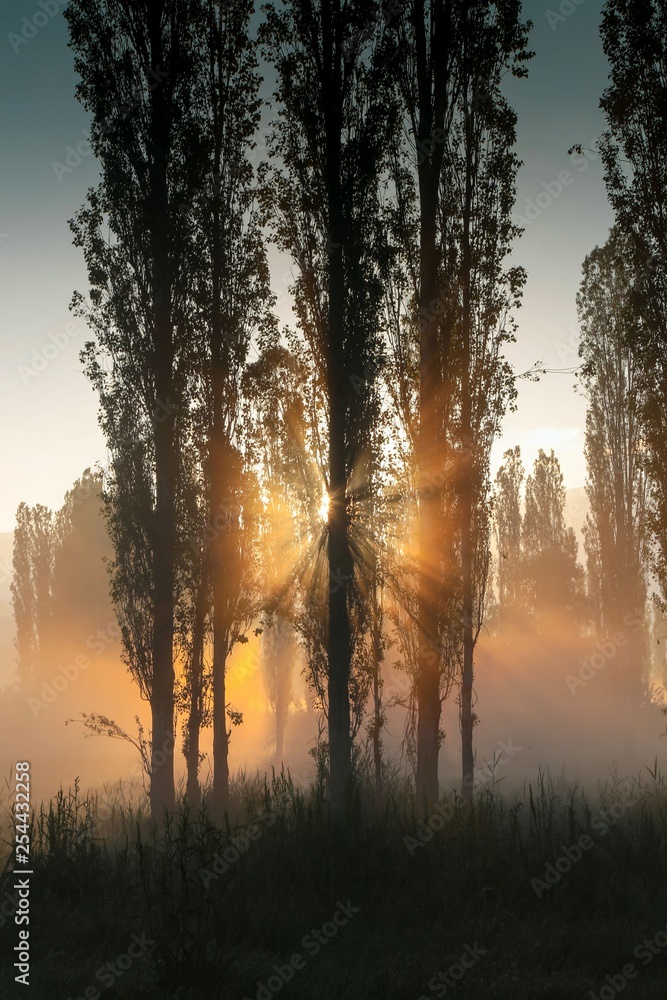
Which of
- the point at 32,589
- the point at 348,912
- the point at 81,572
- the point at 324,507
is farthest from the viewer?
the point at 32,589

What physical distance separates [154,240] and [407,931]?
431 inches

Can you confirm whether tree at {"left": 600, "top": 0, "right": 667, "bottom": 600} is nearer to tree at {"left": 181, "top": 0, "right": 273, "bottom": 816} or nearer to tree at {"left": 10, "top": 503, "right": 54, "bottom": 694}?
tree at {"left": 181, "top": 0, "right": 273, "bottom": 816}

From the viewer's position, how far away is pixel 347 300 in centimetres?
1123

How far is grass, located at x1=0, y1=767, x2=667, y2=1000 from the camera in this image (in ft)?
17.2

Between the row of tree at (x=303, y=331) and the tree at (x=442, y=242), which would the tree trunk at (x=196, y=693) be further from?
the tree at (x=442, y=242)

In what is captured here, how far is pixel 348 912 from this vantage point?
650cm

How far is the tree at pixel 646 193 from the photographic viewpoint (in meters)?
13.3

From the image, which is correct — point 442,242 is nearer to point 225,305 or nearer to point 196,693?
point 225,305

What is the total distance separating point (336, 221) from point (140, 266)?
12.2ft

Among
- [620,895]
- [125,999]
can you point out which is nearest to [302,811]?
[620,895]

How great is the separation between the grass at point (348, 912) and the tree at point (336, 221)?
2.87 metres

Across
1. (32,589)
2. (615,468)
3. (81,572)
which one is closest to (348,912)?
(615,468)

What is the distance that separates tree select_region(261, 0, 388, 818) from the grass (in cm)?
287

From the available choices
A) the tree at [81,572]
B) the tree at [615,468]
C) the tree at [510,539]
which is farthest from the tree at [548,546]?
the tree at [81,572]
